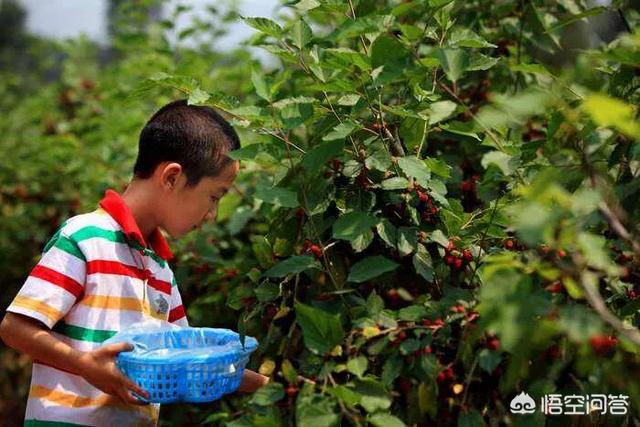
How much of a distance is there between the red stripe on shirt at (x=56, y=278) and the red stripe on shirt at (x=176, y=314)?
36 cm

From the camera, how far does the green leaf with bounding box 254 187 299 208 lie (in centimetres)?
160

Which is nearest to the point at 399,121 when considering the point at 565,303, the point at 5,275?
the point at 565,303

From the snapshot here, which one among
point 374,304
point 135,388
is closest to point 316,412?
point 374,304

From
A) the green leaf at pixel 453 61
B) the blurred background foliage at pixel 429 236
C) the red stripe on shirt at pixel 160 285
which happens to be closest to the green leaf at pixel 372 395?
A: the blurred background foliage at pixel 429 236

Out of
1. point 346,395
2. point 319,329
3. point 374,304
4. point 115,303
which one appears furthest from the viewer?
point 115,303

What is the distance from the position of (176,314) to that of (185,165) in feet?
1.31

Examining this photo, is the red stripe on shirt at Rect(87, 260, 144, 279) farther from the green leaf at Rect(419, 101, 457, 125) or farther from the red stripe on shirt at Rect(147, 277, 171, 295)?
the green leaf at Rect(419, 101, 457, 125)

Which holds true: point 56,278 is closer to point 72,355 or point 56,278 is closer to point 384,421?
point 72,355

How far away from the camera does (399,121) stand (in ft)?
5.79

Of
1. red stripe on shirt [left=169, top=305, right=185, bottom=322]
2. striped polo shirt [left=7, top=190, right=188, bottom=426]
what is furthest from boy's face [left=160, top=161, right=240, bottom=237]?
red stripe on shirt [left=169, top=305, right=185, bottom=322]

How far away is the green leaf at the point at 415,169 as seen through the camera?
153cm

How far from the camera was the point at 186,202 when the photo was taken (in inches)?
78.5

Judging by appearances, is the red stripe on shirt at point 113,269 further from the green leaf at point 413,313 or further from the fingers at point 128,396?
the green leaf at point 413,313

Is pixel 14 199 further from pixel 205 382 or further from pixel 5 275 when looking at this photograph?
pixel 205 382
